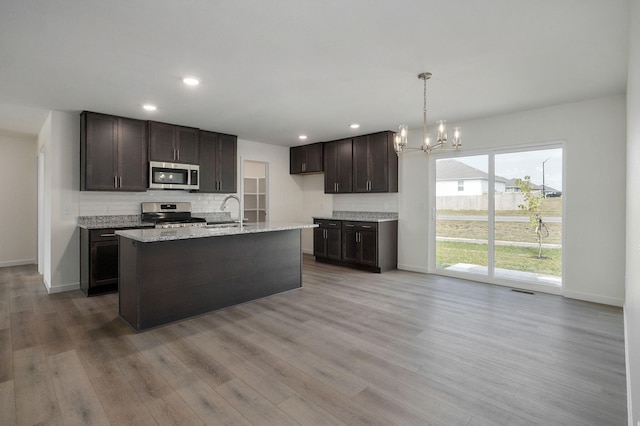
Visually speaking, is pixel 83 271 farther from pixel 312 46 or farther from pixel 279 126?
pixel 312 46

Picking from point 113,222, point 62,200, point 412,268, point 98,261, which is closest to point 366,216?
point 412,268

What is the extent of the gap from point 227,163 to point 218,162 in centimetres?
19

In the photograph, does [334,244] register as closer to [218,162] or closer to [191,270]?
[218,162]

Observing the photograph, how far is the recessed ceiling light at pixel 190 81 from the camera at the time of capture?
329 centimetres

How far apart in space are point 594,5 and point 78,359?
4.48 metres

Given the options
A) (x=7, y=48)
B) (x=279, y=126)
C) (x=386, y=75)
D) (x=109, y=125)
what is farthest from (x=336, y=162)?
(x=7, y=48)

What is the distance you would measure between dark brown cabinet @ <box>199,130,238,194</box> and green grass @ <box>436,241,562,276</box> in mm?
3954

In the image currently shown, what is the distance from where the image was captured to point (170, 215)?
17.7 feet

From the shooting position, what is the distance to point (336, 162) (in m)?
6.51

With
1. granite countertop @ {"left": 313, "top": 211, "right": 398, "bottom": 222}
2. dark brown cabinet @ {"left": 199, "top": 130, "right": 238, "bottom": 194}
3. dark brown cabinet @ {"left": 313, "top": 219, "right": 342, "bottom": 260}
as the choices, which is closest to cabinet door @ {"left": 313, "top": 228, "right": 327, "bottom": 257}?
dark brown cabinet @ {"left": 313, "top": 219, "right": 342, "bottom": 260}

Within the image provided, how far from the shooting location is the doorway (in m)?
7.17

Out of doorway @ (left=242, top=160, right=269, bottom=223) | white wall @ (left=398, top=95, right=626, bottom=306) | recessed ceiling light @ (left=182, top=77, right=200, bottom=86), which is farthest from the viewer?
doorway @ (left=242, top=160, right=269, bottom=223)

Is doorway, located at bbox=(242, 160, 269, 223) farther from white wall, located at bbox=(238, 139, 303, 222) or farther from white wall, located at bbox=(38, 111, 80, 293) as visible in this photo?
white wall, located at bbox=(38, 111, 80, 293)

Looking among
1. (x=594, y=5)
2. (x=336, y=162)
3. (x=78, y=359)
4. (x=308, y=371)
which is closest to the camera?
(x=594, y=5)
